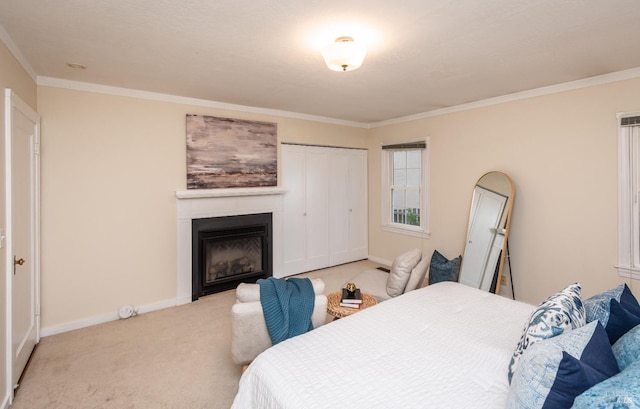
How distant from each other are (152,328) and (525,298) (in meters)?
4.17

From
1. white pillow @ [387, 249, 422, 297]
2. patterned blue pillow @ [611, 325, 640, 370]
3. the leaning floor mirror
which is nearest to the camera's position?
patterned blue pillow @ [611, 325, 640, 370]

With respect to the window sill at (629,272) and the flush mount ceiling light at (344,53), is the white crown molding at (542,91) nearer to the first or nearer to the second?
the window sill at (629,272)

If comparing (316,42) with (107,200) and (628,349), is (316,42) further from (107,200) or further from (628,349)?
(107,200)

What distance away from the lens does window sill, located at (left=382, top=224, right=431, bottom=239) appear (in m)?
4.79

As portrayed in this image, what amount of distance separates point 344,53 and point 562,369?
2.03m

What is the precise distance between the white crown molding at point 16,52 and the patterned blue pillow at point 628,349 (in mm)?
3766

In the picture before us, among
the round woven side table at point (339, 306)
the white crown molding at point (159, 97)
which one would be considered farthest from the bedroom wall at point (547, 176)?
the round woven side table at point (339, 306)

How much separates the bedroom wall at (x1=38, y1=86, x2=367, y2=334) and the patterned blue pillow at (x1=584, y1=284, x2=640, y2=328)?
3.84 metres

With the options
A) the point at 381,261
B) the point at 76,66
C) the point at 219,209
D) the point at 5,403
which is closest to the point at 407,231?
the point at 381,261

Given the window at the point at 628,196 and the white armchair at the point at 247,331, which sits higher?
the window at the point at 628,196

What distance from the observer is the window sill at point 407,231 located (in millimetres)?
4785

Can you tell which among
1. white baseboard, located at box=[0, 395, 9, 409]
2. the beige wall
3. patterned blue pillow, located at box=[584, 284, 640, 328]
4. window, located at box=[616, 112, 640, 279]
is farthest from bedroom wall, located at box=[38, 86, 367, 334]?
window, located at box=[616, 112, 640, 279]

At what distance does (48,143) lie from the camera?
304 cm

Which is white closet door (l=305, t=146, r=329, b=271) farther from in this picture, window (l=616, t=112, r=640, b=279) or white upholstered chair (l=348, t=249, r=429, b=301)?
window (l=616, t=112, r=640, b=279)
